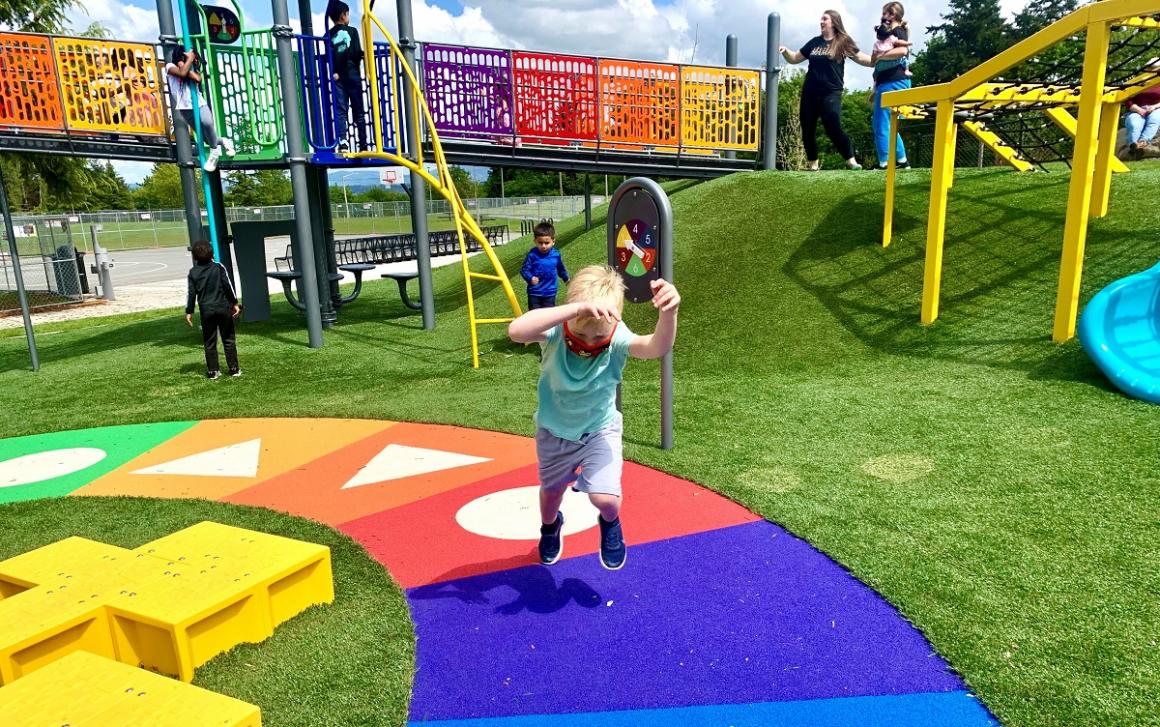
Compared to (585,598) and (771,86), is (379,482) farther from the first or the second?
(771,86)

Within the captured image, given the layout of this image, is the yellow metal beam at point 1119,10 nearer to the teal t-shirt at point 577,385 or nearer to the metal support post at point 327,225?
the teal t-shirt at point 577,385

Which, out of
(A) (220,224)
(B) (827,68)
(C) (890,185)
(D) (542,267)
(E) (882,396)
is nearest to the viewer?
(E) (882,396)

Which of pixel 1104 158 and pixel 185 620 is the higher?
pixel 1104 158

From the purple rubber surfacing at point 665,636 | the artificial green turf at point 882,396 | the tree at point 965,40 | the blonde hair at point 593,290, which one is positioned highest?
the tree at point 965,40

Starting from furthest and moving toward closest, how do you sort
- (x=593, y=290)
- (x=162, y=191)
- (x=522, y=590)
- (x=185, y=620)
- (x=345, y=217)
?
(x=162, y=191) < (x=345, y=217) < (x=522, y=590) < (x=593, y=290) < (x=185, y=620)

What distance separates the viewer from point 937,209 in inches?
307

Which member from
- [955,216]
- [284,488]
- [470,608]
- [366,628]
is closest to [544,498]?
[470,608]

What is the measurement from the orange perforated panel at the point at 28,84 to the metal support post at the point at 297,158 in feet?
10.2

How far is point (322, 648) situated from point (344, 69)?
9323mm

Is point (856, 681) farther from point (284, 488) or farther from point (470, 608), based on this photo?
point (284, 488)

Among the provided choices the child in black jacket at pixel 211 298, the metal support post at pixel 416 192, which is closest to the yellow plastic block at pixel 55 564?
the child in black jacket at pixel 211 298

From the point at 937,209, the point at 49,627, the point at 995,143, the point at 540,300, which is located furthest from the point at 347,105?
the point at 995,143

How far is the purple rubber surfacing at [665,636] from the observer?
9.55 feet

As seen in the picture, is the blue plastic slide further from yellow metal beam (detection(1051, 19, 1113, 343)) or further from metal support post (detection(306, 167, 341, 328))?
metal support post (detection(306, 167, 341, 328))
